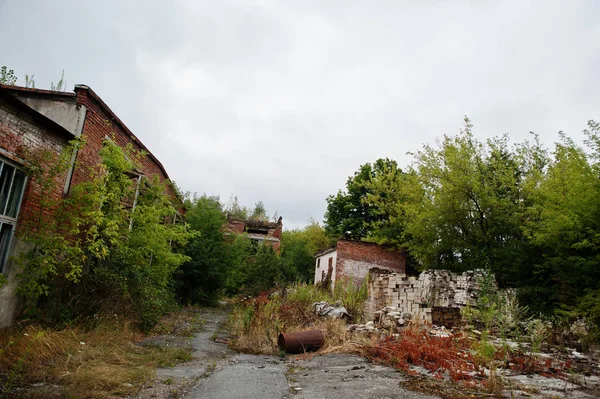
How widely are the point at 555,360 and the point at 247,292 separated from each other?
1570 cm

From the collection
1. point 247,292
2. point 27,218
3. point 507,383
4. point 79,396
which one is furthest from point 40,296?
point 247,292

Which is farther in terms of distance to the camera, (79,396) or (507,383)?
(507,383)

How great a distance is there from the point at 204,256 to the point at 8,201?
34.7 feet

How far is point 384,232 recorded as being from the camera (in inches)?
888

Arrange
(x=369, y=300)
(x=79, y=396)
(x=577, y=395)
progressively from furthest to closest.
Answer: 1. (x=369, y=300)
2. (x=577, y=395)
3. (x=79, y=396)

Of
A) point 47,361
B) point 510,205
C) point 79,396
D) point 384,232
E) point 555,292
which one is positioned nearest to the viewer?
point 79,396

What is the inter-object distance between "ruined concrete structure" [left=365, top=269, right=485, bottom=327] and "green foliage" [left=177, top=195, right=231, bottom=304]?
701 cm

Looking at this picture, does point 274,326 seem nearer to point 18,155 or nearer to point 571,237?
point 18,155

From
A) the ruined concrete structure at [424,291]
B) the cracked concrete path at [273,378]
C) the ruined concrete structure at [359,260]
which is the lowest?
the cracked concrete path at [273,378]

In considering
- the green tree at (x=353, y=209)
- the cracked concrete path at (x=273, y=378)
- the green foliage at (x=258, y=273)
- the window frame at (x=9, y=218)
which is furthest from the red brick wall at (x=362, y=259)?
the window frame at (x=9, y=218)

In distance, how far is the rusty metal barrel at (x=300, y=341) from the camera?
805cm

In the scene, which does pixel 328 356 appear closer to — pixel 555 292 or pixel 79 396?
pixel 79 396

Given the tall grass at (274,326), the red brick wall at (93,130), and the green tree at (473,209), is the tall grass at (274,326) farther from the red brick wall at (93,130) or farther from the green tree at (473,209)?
the green tree at (473,209)

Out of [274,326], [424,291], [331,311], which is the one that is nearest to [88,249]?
[274,326]
